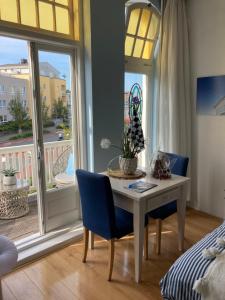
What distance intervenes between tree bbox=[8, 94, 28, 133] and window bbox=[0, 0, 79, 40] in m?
1.20

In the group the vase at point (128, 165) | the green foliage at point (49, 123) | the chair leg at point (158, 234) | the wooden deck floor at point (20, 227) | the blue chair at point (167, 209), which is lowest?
the wooden deck floor at point (20, 227)

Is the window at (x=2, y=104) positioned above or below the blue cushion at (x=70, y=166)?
above

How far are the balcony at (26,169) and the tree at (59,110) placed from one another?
28 cm

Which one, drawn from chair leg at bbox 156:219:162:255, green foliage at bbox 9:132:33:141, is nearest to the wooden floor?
chair leg at bbox 156:219:162:255

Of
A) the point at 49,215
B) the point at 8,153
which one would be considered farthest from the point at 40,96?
the point at 8,153

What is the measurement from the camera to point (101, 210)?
2.00m

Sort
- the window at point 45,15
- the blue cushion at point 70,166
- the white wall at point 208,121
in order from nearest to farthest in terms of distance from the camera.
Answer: the window at point 45,15
the blue cushion at point 70,166
the white wall at point 208,121

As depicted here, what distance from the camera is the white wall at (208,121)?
9.71ft

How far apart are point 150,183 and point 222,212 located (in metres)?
1.52

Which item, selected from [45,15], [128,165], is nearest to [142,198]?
[128,165]

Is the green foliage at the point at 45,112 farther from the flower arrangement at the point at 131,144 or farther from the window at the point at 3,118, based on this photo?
the window at the point at 3,118

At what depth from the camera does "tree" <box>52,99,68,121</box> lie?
2645 mm

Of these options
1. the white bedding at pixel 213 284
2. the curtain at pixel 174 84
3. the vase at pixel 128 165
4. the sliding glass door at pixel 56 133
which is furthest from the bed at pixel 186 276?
the curtain at pixel 174 84

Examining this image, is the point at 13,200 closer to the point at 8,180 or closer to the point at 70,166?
the point at 8,180
